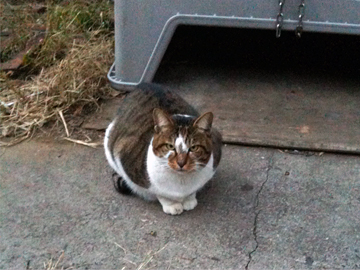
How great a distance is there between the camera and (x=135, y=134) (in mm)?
2428

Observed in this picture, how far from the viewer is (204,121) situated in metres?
2.13

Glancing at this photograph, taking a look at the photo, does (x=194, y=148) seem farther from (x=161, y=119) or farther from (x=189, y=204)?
(x=189, y=204)

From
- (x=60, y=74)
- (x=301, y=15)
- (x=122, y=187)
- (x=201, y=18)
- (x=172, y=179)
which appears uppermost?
(x=301, y=15)

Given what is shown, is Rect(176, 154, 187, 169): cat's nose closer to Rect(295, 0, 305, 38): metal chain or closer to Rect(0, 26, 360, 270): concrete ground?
Rect(0, 26, 360, 270): concrete ground

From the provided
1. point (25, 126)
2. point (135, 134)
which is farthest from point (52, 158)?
point (135, 134)

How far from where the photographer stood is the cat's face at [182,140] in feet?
6.84

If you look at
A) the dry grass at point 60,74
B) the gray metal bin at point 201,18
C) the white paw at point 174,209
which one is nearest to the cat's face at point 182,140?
the white paw at point 174,209

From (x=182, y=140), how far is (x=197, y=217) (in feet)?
1.42

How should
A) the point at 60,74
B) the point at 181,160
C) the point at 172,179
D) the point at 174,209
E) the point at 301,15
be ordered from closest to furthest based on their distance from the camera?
the point at 181,160 < the point at 172,179 < the point at 174,209 < the point at 301,15 < the point at 60,74

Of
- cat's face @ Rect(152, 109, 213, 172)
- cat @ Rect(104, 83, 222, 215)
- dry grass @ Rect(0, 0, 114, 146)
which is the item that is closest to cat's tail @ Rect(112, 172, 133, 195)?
cat @ Rect(104, 83, 222, 215)

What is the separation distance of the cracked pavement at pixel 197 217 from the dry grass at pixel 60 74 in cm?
39

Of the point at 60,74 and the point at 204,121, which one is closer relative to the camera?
the point at 204,121

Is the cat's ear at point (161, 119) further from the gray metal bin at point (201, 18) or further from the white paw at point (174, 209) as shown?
the gray metal bin at point (201, 18)

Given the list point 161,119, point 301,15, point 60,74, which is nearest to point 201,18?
point 301,15
